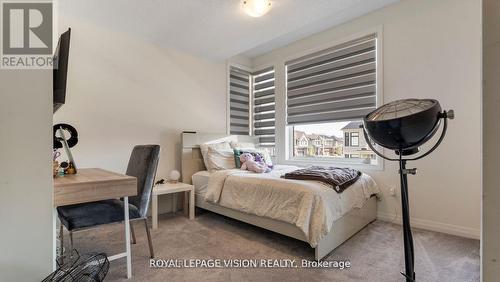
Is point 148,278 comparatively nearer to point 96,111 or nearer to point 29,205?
point 29,205

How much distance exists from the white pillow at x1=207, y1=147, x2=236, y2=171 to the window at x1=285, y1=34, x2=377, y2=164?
1.17m

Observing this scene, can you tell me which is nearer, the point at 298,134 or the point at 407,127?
the point at 407,127

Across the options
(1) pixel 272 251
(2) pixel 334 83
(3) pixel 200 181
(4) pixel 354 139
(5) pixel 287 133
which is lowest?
(1) pixel 272 251

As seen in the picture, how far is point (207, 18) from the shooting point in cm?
261

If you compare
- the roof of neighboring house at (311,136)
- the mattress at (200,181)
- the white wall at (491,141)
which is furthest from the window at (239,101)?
the white wall at (491,141)

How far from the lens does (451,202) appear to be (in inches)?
95.9

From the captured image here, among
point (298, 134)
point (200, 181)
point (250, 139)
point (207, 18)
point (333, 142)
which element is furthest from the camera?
point (250, 139)

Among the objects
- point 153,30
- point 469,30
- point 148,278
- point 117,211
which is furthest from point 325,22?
point 148,278

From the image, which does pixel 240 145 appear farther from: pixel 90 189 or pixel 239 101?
pixel 90 189

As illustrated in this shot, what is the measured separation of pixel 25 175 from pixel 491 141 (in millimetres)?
1562

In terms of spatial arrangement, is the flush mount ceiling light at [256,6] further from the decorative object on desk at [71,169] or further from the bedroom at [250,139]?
the decorative object on desk at [71,169]

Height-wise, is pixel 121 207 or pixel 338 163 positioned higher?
pixel 338 163

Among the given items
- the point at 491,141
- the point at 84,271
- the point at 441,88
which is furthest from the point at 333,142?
the point at 84,271

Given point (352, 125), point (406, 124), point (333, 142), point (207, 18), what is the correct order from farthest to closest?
1. point (333, 142)
2. point (352, 125)
3. point (207, 18)
4. point (406, 124)
